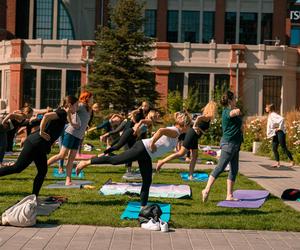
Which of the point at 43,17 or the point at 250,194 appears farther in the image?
the point at 43,17

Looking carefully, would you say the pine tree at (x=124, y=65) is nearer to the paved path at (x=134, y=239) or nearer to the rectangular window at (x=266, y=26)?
the rectangular window at (x=266, y=26)

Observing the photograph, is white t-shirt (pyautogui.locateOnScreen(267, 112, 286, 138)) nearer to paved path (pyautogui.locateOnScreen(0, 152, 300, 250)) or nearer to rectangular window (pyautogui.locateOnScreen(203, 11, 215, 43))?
paved path (pyautogui.locateOnScreen(0, 152, 300, 250))

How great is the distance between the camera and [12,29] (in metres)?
47.2

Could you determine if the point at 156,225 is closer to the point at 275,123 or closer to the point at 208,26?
the point at 275,123

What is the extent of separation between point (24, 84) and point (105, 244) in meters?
34.5

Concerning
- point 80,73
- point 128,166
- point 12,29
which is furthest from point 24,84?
point 128,166

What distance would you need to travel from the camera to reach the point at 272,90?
39812mm

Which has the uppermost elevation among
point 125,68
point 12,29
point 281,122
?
point 12,29

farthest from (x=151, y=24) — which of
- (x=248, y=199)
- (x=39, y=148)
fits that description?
(x=39, y=148)

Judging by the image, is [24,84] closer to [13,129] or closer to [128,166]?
[13,129]

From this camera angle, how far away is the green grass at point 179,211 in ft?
25.6

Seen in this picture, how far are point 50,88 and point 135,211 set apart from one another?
3186 centimetres

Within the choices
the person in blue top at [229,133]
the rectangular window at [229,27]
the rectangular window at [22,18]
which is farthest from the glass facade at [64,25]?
the person in blue top at [229,133]

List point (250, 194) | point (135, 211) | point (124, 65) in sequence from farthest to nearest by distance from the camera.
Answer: point (124, 65) → point (250, 194) → point (135, 211)
